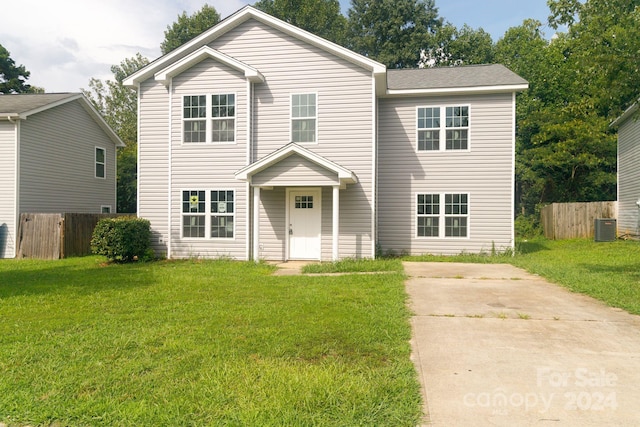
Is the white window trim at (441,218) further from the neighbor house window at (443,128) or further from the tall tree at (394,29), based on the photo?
the tall tree at (394,29)

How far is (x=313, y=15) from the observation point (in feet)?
116

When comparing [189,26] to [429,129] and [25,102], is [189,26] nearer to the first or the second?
[25,102]

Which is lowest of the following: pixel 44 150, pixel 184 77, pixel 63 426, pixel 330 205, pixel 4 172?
pixel 63 426

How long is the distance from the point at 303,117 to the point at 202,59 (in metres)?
3.55

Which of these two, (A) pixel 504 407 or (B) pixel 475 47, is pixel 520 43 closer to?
(B) pixel 475 47

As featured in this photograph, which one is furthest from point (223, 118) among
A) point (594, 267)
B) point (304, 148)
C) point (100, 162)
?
point (594, 267)

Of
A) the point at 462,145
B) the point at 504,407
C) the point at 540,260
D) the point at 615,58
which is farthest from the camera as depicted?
the point at 462,145

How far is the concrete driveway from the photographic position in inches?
123

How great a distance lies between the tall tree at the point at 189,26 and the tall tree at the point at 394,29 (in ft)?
40.0

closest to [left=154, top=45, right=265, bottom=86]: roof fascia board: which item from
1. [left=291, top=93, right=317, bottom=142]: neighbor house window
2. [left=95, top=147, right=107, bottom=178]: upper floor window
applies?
[left=291, top=93, right=317, bottom=142]: neighbor house window

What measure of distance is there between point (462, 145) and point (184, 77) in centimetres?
904

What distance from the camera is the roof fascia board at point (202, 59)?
39.4 ft

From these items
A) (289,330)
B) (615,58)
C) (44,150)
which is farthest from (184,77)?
(615,58)

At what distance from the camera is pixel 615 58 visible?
802cm
